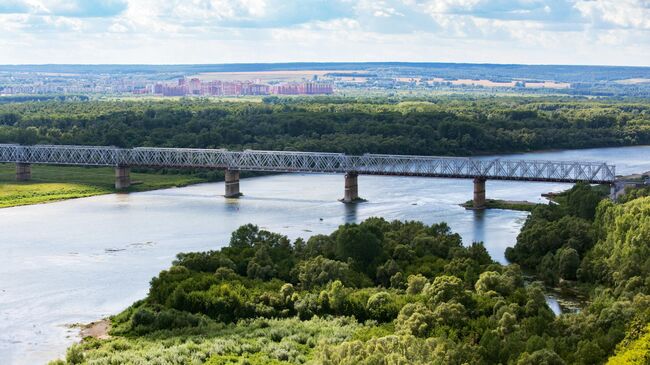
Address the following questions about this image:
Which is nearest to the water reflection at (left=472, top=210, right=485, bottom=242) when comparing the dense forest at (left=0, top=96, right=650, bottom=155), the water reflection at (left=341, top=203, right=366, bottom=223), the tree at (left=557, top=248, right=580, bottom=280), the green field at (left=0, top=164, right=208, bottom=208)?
the water reflection at (left=341, top=203, right=366, bottom=223)

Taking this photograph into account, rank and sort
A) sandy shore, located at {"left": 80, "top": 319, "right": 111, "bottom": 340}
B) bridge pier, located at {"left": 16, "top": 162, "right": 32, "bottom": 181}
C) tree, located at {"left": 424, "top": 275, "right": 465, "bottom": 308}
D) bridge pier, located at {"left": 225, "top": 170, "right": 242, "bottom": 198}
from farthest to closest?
bridge pier, located at {"left": 16, "top": 162, "right": 32, "bottom": 181} → bridge pier, located at {"left": 225, "top": 170, "right": 242, "bottom": 198} → sandy shore, located at {"left": 80, "top": 319, "right": 111, "bottom": 340} → tree, located at {"left": 424, "top": 275, "right": 465, "bottom": 308}

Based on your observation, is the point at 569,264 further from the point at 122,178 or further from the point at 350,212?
the point at 122,178

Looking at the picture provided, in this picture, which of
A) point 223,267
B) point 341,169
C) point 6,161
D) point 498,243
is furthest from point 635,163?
point 223,267

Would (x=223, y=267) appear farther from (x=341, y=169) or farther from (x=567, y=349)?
(x=341, y=169)

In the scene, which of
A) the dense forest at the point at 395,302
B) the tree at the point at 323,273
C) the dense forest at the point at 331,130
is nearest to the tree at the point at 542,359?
the dense forest at the point at 395,302

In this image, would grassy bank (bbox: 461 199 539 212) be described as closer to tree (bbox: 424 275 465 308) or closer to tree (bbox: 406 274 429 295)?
tree (bbox: 406 274 429 295)
